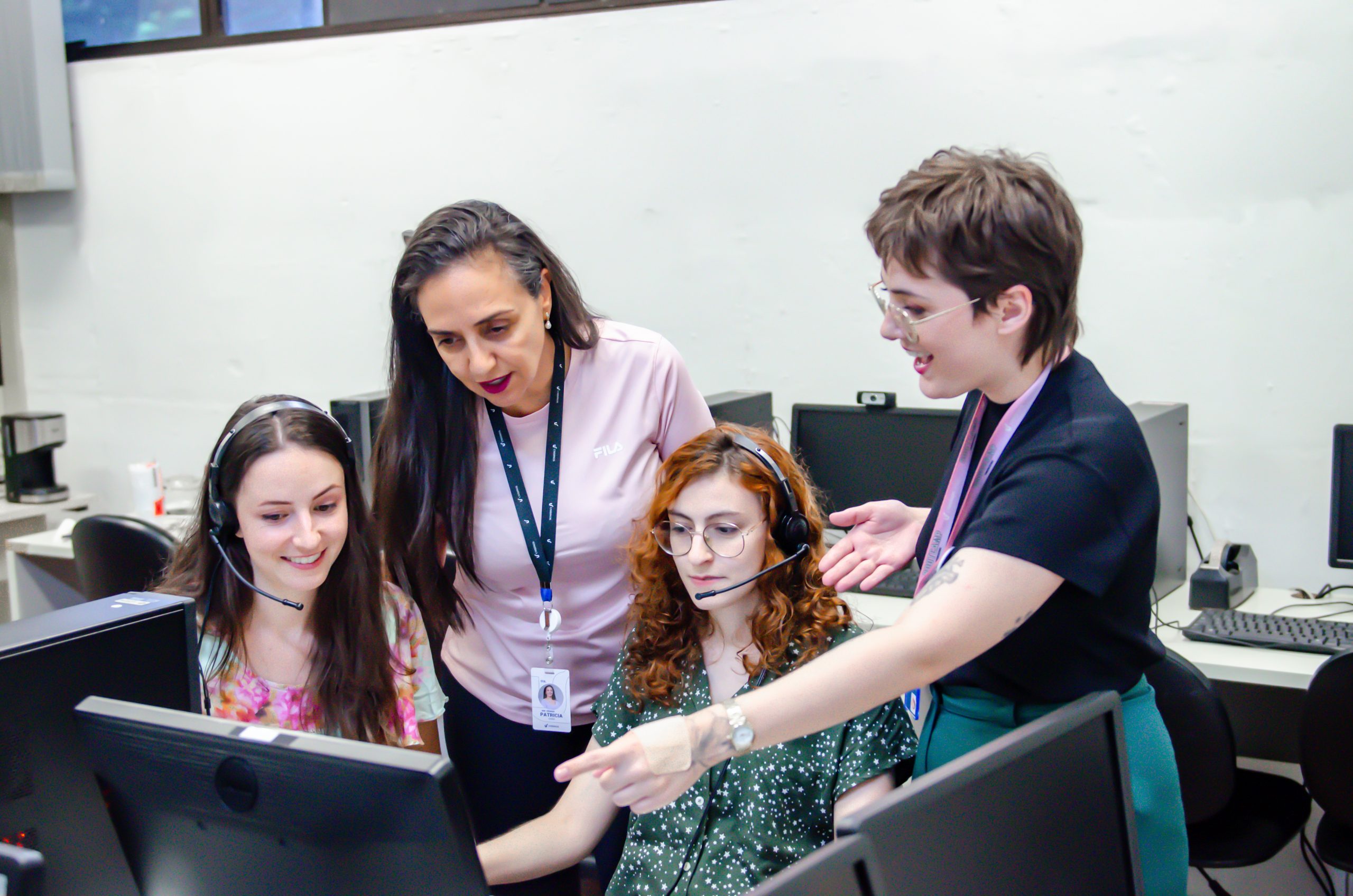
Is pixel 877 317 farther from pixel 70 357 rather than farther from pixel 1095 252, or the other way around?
pixel 70 357

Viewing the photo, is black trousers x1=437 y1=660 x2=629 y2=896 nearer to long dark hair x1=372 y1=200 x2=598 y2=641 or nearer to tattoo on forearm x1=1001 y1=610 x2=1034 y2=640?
long dark hair x1=372 y1=200 x2=598 y2=641

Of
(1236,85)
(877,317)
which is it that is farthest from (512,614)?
(1236,85)

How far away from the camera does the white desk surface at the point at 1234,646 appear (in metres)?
2.07

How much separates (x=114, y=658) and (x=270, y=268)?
317cm

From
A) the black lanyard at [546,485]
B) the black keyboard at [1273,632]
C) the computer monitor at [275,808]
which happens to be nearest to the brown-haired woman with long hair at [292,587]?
the black lanyard at [546,485]

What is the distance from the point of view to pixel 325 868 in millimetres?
766

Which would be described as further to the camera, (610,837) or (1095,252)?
(1095,252)

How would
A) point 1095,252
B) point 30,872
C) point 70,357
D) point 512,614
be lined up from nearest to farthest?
point 30,872
point 512,614
point 1095,252
point 70,357

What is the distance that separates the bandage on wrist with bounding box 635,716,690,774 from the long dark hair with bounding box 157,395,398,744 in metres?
0.72

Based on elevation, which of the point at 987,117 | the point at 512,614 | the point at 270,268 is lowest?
the point at 512,614

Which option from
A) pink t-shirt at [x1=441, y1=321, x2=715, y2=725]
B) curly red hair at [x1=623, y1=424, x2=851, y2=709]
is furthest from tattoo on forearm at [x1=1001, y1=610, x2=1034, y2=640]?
pink t-shirt at [x1=441, y1=321, x2=715, y2=725]

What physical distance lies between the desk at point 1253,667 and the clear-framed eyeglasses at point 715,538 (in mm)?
745

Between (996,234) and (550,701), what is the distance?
96 centimetres

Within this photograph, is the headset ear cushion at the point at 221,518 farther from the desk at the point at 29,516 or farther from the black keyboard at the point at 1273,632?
the desk at the point at 29,516
